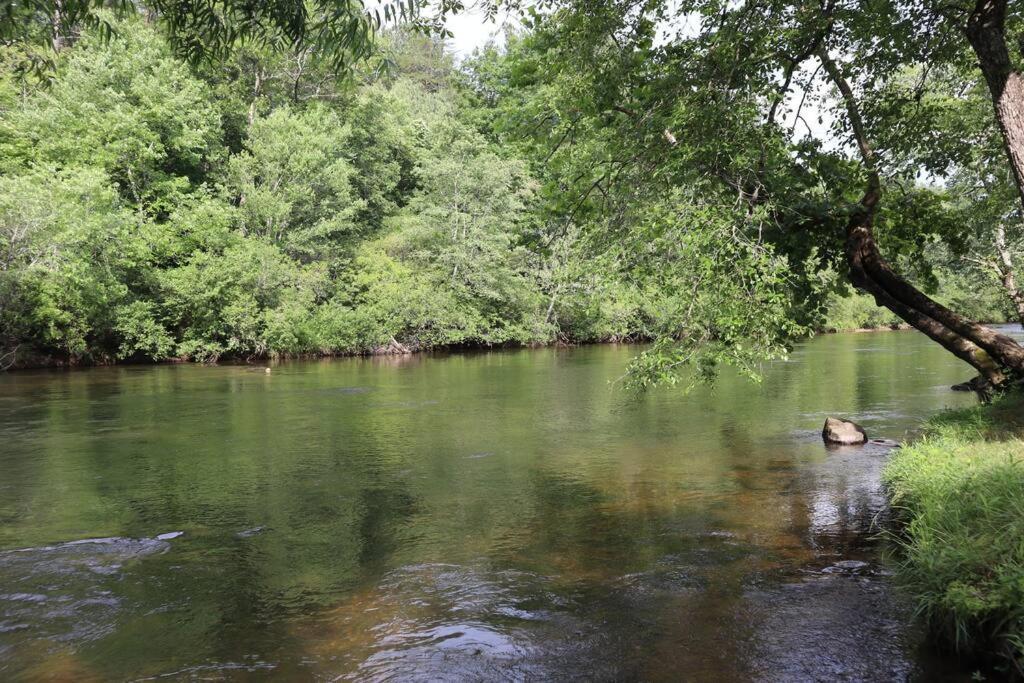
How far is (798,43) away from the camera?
10.2 metres

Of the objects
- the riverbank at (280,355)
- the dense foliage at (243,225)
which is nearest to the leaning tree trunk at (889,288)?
the dense foliage at (243,225)

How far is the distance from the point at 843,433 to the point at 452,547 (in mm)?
8599

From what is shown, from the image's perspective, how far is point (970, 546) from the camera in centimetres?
612

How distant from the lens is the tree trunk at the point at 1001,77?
25.8ft

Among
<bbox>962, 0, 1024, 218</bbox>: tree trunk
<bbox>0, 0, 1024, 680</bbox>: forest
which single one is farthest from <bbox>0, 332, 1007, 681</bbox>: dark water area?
<bbox>962, 0, 1024, 218</bbox>: tree trunk

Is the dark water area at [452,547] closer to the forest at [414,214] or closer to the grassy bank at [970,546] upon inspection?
the grassy bank at [970,546]

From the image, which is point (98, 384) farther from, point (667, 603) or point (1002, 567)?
point (1002, 567)

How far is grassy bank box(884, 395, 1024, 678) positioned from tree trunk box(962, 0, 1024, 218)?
115 inches

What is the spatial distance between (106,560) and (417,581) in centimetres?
348

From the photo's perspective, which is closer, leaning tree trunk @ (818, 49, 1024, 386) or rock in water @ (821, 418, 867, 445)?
leaning tree trunk @ (818, 49, 1024, 386)

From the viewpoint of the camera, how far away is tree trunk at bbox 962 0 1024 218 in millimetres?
7863

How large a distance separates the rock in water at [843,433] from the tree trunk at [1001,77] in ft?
22.6

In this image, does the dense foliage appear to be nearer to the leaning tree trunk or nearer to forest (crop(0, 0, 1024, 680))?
forest (crop(0, 0, 1024, 680))

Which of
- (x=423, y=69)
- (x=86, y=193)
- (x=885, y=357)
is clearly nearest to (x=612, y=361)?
(x=885, y=357)
